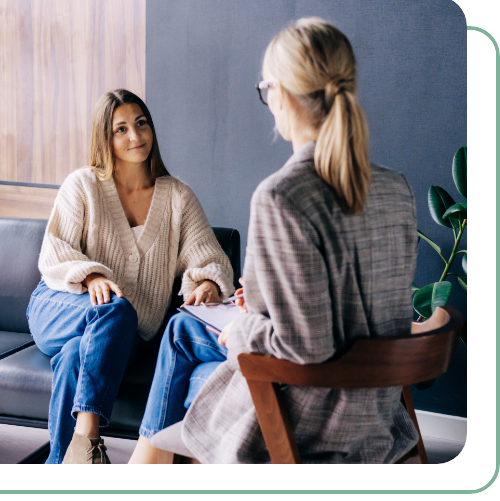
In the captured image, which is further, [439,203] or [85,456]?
[439,203]

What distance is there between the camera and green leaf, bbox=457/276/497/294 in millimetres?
1973

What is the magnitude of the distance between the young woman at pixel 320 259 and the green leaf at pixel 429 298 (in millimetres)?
949

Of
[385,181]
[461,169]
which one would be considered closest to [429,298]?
[461,169]

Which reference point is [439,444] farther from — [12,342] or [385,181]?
[12,342]

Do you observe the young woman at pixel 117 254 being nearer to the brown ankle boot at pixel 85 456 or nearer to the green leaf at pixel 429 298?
the brown ankle boot at pixel 85 456

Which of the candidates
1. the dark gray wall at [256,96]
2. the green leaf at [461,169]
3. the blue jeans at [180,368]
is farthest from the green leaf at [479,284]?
the blue jeans at [180,368]

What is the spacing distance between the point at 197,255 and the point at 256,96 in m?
0.88

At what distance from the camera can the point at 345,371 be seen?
100 cm

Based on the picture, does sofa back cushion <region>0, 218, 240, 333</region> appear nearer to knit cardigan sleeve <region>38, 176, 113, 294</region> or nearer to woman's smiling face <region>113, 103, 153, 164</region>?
knit cardigan sleeve <region>38, 176, 113, 294</region>

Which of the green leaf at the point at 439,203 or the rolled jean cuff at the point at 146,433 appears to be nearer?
the rolled jean cuff at the point at 146,433

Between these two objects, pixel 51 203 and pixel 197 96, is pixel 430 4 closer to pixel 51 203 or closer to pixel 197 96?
pixel 197 96

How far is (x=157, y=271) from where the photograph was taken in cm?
210

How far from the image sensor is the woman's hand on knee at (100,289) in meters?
1.84
